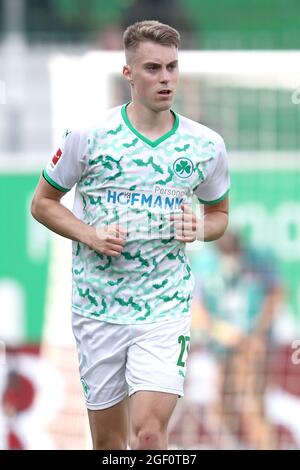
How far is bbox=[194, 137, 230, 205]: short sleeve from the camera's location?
222 inches

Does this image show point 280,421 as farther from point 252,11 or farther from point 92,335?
point 252,11

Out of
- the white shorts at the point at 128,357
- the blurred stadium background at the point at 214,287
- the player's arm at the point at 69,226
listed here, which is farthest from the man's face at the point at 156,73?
the blurred stadium background at the point at 214,287

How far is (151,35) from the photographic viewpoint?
212 inches

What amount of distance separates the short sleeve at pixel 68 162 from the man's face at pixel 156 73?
0.34 m

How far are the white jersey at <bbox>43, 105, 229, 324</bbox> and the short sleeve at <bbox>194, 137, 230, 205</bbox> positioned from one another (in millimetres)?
13

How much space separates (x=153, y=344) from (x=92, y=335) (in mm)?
331

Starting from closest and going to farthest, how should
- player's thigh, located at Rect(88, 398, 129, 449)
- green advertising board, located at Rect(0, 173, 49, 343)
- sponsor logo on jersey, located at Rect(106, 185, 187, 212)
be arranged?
1. sponsor logo on jersey, located at Rect(106, 185, 187, 212)
2. player's thigh, located at Rect(88, 398, 129, 449)
3. green advertising board, located at Rect(0, 173, 49, 343)

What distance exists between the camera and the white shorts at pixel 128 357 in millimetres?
5453

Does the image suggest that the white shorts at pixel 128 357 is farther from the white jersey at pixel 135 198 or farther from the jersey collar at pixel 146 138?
the jersey collar at pixel 146 138

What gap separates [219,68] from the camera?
942 centimetres

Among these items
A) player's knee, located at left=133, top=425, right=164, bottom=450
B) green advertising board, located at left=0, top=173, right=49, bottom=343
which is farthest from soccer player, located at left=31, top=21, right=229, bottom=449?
green advertising board, located at left=0, top=173, right=49, bottom=343

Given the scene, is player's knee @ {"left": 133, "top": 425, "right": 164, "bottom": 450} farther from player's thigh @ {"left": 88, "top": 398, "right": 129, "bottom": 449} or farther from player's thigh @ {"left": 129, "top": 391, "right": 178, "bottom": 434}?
player's thigh @ {"left": 88, "top": 398, "right": 129, "bottom": 449}

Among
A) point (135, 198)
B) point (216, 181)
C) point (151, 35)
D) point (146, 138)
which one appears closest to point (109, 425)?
point (135, 198)
